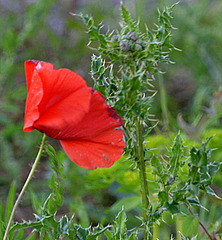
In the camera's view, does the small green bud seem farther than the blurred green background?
No

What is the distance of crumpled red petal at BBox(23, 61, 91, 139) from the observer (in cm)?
53

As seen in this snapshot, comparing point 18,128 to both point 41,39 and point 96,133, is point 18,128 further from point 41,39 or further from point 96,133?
point 96,133

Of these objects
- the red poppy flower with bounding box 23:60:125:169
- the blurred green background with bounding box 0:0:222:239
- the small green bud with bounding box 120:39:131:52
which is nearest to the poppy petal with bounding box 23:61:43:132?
the red poppy flower with bounding box 23:60:125:169

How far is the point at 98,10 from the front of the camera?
8.41ft

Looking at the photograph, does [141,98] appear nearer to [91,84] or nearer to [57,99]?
[57,99]

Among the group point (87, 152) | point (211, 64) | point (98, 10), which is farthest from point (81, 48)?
point (87, 152)

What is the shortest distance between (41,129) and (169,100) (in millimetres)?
1954

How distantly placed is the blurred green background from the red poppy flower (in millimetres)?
529

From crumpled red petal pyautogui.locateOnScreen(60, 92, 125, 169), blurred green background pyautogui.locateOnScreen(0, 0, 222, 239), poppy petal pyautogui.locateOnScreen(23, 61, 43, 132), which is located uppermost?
poppy petal pyautogui.locateOnScreen(23, 61, 43, 132)

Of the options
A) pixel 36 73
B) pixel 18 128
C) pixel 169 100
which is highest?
pixel 36 73

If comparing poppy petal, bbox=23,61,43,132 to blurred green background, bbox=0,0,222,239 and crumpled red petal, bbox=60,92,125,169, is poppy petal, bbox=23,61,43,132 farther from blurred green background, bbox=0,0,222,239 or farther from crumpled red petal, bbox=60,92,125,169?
blurred green background, bbox=0,0,222,239

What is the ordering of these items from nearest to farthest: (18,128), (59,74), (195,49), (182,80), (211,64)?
(59,74) < (18,128) < (211,64) < (195,49) < (182,80)

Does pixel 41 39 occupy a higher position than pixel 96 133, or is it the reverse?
pixel 96 133

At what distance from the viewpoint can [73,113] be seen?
0.53m
